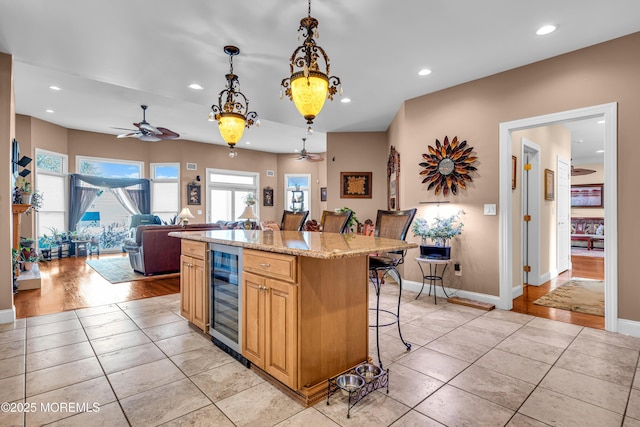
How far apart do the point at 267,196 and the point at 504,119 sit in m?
7.96

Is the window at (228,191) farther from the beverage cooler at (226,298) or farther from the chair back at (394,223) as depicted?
the chair back at (394,223)

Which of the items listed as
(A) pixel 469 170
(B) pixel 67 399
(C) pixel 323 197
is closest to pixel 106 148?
(C) pixel 323 197

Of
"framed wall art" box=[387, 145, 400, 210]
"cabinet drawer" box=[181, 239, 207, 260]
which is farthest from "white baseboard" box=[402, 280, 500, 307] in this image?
"cabinet drawer" box=[181, 239, 207, 260]

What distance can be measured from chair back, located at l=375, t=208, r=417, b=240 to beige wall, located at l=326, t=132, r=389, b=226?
134 inches

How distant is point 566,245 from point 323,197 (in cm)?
651

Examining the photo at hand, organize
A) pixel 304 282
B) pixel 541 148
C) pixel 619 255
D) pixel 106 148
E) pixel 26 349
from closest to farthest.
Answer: pixel 304 282 → pixel 26 349 → pixel 619 255 → pixel 541 148 → pixel 106 148

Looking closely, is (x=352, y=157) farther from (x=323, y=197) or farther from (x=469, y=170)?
(x=323, y=197)

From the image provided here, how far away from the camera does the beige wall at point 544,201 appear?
167 inches

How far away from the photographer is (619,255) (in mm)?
2963

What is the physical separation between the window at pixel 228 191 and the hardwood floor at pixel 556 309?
775 cm

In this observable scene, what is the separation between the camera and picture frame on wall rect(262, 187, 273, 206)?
34.8 ft

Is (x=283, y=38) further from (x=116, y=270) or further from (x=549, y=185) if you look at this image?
(x=116, y=270)

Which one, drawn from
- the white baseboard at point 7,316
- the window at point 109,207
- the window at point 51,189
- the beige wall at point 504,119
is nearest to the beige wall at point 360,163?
the beige wall at point 504,119

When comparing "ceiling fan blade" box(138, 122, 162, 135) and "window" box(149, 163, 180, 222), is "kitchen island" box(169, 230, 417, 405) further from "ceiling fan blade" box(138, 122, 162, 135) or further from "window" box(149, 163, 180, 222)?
"window" box(149, 163, 180, 222)
